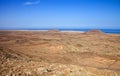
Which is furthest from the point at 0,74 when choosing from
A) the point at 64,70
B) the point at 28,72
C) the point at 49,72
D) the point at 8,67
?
the point at 64,70

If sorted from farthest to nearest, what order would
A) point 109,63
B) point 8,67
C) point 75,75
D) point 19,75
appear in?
point 109,63 → point 8,67 → point 75,75 → point 19,75

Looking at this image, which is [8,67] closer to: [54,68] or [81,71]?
[54,68]

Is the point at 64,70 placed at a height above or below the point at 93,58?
above

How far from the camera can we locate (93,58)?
12992mm

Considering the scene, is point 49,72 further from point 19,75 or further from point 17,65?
point 17,65

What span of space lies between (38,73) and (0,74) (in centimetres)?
179

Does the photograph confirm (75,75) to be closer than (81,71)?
Yes

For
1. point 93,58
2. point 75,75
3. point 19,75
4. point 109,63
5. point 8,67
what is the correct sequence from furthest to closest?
point 93,58 → point 109,63 → point 8,67 → point 75,75 → point 19,75

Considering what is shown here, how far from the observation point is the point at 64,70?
7004 millimetres

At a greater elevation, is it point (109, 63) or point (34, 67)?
point (34, 67)

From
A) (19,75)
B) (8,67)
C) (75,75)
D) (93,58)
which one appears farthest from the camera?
(93,58)

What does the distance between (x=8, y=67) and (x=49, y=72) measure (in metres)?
2.30

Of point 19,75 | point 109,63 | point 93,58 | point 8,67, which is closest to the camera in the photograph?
point 19,75

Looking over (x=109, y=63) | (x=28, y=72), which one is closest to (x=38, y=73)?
(x=28, y=72)
